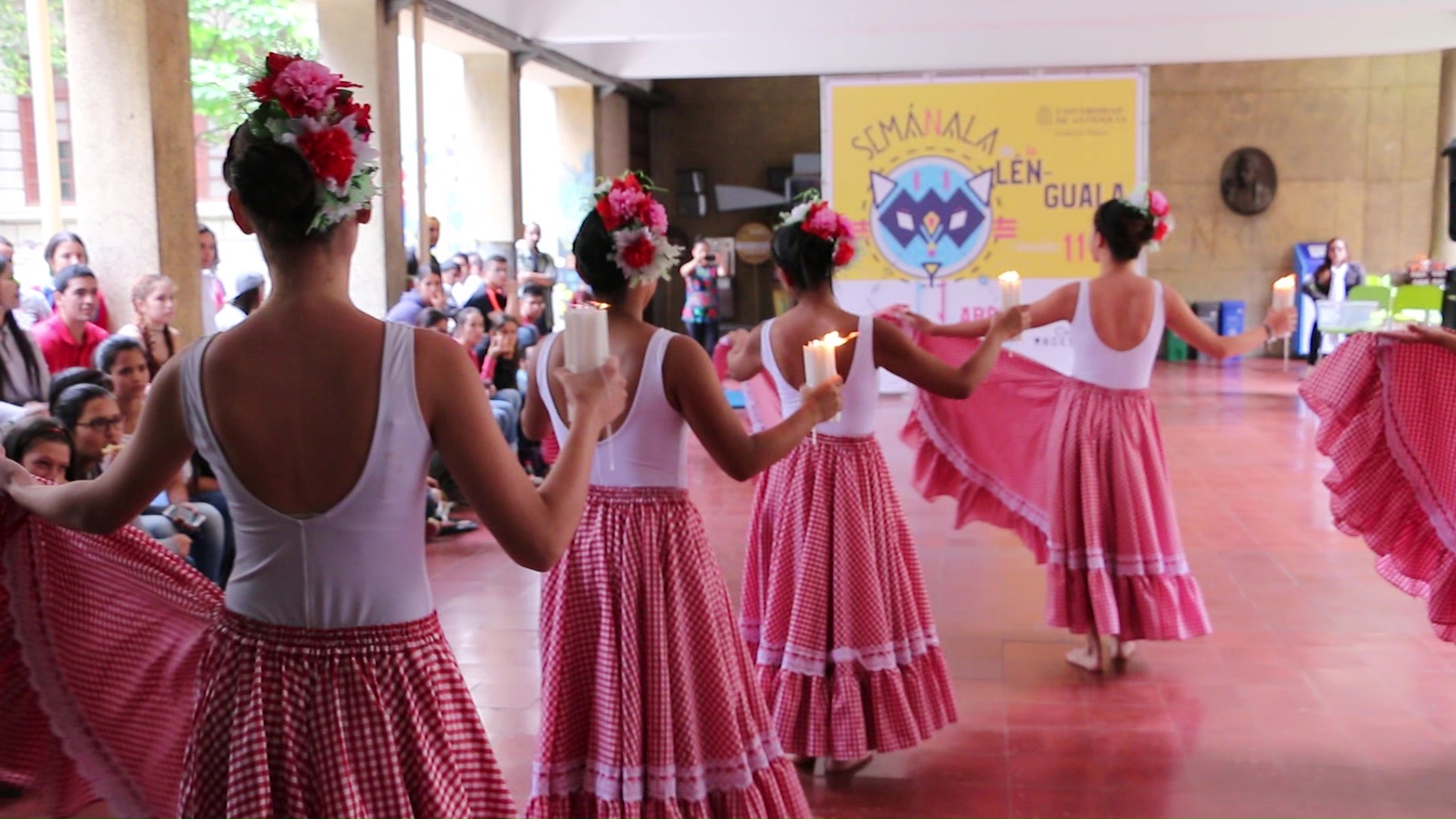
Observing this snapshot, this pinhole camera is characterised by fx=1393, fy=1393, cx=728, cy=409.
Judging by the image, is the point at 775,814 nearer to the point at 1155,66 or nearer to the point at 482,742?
the point at 482,742

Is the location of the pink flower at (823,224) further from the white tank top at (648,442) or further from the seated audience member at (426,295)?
the seated audience member at (426,295)

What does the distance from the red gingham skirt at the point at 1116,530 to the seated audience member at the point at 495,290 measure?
17.5ft

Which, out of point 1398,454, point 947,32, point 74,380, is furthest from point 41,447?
point 947,32

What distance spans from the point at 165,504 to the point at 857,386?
2415 mm

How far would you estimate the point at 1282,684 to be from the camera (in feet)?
14.0

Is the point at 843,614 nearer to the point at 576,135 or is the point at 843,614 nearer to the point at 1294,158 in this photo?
the point at 576,135

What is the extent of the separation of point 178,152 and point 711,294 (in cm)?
763

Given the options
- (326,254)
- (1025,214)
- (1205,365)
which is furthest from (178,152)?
(1205,365)

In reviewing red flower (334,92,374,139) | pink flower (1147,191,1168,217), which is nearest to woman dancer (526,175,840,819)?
red flower (334,92,374,139)

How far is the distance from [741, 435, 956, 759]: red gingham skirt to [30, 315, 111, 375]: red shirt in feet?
10.4

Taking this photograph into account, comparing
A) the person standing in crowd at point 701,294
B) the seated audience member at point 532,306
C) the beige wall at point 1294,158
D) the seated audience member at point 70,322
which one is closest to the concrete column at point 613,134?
the person standing in crowd at point 701,294

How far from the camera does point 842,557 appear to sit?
342cm

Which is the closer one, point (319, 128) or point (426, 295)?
point (319, 128)

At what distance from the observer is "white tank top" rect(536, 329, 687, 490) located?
103 inches
